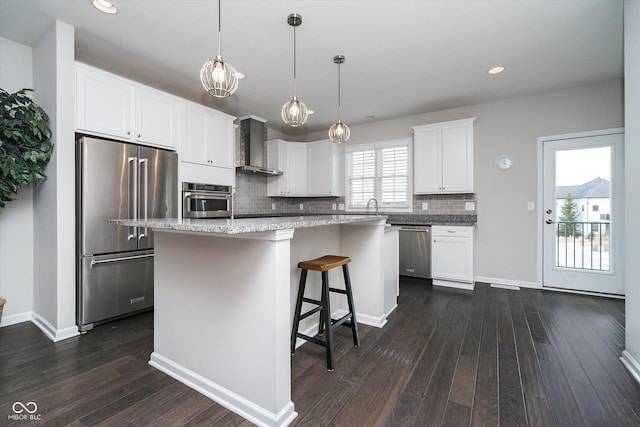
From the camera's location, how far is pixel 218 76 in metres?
1.73

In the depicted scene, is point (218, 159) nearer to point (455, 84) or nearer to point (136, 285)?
point (136, 285)

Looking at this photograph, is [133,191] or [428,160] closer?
[133,191]

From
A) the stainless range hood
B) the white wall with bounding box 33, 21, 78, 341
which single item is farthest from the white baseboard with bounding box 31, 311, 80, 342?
the stainless range hood

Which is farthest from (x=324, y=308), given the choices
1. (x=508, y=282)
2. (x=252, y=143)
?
(x=252, y=143)

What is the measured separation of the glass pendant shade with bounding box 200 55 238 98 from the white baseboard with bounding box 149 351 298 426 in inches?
69.1

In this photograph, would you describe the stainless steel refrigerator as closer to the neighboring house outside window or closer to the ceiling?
the ceiling

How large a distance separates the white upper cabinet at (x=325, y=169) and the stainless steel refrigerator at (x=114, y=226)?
2.73m

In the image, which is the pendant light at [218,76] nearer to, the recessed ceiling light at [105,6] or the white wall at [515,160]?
the recessed ceiling light at [105,6]

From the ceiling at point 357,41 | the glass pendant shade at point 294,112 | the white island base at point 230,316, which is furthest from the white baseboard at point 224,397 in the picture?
the ceiling at point 357,41

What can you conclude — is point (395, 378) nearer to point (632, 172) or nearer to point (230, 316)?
point (230, 316)

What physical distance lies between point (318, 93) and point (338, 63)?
85 cm

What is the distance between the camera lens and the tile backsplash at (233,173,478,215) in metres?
4.39

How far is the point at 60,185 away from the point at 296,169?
3492 millimetres

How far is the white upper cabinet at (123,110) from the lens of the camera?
255 cm
